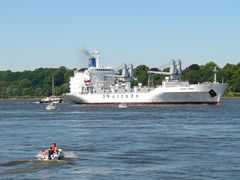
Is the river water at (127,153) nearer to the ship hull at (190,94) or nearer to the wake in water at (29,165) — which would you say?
the wake in water at (29,165)

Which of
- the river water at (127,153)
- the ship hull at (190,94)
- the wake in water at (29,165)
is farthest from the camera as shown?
the ship hull at (190,94)

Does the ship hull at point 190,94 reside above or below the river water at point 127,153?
above

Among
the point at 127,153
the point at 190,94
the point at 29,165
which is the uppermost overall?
the point at 190,94

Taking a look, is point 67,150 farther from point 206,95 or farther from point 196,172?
point 206,95

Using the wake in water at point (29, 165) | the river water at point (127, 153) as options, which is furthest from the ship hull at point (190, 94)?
the wake in water at point (29, 165)

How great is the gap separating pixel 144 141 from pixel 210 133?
1352 cm

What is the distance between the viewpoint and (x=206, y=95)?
18575 centimetres

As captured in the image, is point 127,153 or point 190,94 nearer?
point 127,153

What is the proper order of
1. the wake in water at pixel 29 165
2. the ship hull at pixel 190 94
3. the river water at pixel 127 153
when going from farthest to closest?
the ship hull at pixel 190 94
the wake in water at pixel 29 165
the river water at pixel 127 153

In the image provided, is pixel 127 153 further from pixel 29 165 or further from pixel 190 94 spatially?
pixel 190 94

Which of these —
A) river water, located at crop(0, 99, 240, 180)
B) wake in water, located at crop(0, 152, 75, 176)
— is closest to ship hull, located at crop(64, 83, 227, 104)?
river water, located at crop(0, 99, 240, 180)

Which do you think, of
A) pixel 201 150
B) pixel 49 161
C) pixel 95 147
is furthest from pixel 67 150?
pixel 201 150

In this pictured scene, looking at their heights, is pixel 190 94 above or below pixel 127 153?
above

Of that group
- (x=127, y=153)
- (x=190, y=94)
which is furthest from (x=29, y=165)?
(x=190, y=94)
